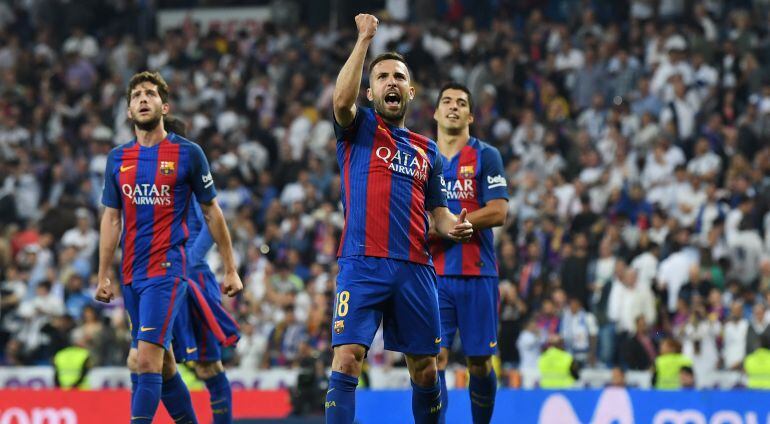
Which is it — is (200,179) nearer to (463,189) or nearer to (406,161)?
(463,189)

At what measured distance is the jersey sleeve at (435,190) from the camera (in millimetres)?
8977

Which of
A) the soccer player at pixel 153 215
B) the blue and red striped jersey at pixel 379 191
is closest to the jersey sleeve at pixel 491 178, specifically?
the blue and red striped jersey at pixel 379 191

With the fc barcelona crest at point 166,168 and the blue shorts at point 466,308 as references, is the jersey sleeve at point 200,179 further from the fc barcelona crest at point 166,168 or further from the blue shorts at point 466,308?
the blue shorts at point 466,308

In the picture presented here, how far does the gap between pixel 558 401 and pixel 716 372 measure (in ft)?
17.9

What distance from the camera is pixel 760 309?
17656mm

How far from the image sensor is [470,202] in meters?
10.7

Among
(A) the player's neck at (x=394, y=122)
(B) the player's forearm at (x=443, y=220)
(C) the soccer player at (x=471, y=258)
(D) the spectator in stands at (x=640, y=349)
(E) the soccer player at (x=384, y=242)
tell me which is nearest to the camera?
(E) the soccer player at (x=384, y=242)

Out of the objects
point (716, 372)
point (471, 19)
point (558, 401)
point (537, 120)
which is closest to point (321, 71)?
point (471, 19)

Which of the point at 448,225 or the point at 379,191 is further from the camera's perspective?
the point at 448,225

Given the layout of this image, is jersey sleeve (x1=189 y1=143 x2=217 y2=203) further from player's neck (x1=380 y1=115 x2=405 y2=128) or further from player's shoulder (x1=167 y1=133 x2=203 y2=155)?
player's neck (x1=380 y1=115 x2=405 y2=128)

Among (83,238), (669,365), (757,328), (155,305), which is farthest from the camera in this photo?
(83,238)

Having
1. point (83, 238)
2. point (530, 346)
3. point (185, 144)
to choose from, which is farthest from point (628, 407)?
point (83, 238)

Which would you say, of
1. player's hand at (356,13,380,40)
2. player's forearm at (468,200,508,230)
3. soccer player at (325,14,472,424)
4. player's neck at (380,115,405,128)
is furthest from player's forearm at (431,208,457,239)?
player's hand at (356,13,380,40)

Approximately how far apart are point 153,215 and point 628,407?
519 centimetres
